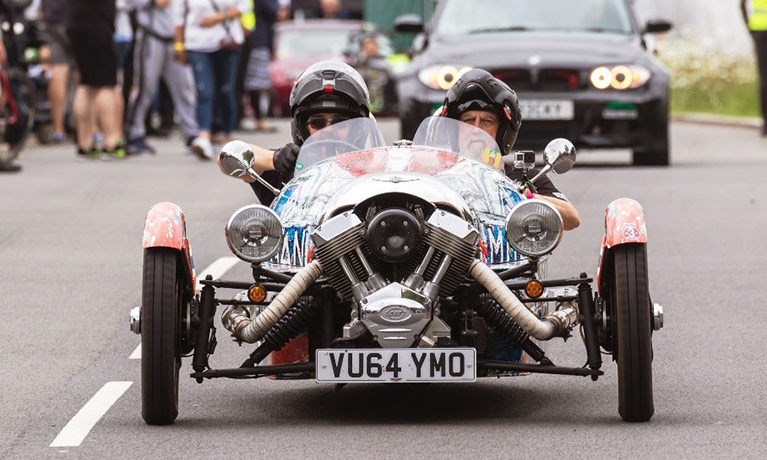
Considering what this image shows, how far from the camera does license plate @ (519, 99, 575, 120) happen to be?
693 inches

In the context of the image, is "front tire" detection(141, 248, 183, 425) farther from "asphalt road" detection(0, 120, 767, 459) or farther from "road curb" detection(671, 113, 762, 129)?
"road curb" detection(671, 113, 762, 129)

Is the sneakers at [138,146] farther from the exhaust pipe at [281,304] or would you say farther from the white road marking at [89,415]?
the exhaust pipe at [281,304]

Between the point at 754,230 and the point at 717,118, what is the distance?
15.1 m

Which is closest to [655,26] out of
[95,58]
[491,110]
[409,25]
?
[409,25]

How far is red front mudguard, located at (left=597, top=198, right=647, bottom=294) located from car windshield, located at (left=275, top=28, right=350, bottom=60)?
2791cm

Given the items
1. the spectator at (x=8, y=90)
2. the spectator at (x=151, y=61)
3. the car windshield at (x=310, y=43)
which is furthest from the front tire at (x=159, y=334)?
the car windshield at (x=310, y=43)

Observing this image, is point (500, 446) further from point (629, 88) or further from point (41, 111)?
point (41, 111)

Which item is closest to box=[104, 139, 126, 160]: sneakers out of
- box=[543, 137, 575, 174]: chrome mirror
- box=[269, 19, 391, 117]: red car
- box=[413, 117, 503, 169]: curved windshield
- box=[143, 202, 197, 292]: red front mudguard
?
box=[269, 19, 391, 117]: red car

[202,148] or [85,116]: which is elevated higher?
[85,116]

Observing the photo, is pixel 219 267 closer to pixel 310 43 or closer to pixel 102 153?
pixel 102 153

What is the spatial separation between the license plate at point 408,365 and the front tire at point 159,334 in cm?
51

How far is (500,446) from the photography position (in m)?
6.70

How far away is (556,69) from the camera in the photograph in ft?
58.0

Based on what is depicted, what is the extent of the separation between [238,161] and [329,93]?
22.8 inches
